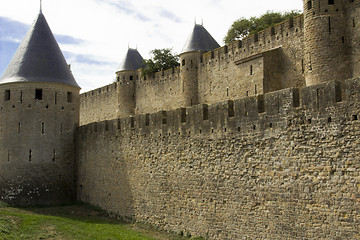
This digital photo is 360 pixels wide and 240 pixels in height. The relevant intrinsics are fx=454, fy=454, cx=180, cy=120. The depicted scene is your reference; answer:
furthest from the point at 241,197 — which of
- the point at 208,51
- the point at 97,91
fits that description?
the point at 97,91

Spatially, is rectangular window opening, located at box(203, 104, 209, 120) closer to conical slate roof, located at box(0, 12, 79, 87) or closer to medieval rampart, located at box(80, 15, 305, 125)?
medieval rampart, located at box(80, 15, 305, 125)

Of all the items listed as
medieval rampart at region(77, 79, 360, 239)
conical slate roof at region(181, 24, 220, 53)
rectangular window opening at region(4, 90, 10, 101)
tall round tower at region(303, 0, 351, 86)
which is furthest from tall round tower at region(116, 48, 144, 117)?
tall round tower at region(303, 0, 351, 86)

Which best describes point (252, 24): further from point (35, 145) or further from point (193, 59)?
point (35, 145)

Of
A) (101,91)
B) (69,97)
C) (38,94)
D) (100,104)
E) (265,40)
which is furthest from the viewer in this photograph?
(101,91)

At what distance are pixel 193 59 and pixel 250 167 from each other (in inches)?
697

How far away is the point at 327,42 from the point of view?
63.3 feet

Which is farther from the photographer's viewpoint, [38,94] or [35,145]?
[38,94]

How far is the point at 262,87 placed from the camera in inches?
928

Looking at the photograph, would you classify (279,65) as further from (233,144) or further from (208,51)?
(233,144)

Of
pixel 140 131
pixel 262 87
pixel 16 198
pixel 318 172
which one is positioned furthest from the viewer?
pixel 262 87

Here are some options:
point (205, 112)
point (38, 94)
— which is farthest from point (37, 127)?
point (205, 112)

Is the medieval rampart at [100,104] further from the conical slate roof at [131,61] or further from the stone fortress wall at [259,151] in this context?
the stone fortress wall at [259,151]

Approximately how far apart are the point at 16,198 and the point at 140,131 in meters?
7.13

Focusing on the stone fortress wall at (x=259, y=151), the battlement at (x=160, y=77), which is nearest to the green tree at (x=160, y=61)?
the battlement at (x=160, y=77)
